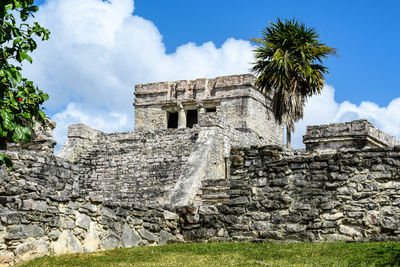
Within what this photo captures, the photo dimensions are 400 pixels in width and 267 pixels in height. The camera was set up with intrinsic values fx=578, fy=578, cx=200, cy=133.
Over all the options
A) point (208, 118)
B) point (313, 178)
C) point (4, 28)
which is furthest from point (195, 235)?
point (208, 118)

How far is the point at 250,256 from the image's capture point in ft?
26.1

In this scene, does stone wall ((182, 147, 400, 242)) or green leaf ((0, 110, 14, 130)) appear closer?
green leaf ((0, 110, 14, 130))

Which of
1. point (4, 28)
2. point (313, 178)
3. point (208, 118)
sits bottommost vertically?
point (313, 178)

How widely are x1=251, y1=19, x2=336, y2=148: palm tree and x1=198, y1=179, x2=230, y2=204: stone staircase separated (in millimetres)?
8387

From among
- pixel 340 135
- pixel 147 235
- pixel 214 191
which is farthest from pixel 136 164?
pixel 147 235

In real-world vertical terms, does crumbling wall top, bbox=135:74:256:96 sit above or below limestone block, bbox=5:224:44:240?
above

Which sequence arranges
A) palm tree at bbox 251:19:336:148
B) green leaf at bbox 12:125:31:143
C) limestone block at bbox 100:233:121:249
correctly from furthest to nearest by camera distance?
palm tree at bbox 251:19:336:148, limestone block at bbox 100:233:121:249, green leaf at bbox 12:125:31:143

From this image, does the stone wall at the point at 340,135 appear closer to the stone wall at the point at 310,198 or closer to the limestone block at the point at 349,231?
the stone wall at the point at 310,198

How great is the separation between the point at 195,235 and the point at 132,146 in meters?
8.75

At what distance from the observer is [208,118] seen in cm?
1772

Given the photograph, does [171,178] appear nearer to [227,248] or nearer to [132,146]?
[132,146]

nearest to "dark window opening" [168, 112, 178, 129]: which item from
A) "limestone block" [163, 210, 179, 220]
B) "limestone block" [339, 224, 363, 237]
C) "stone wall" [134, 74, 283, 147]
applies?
"stone wall" [134, 74, 283, 147]

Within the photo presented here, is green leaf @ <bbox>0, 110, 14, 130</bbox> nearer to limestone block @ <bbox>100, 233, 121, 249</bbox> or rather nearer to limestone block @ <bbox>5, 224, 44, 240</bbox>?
limestone block @ <bbox>5, 224, 44, 240</bbox>

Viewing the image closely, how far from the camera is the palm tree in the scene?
22453 millimetres
